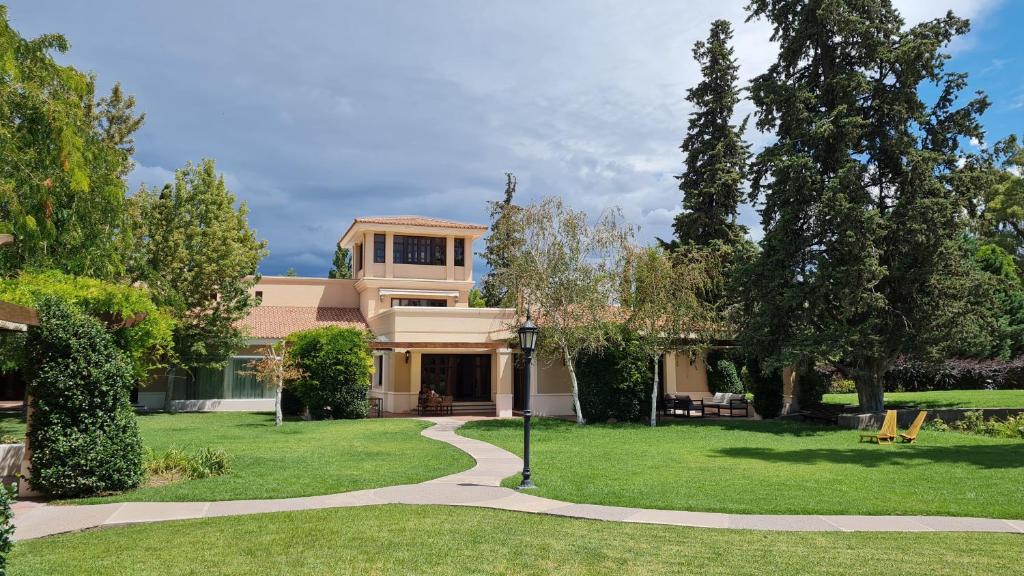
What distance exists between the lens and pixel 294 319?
36906mm

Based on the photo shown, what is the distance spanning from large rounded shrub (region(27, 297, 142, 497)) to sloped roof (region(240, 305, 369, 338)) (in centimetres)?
2290

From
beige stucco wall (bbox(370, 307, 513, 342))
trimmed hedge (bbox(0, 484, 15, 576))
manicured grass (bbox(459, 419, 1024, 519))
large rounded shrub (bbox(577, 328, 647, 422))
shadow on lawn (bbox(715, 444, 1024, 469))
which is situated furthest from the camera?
beige stucco wall (bbox(370, 307, 513, 342))

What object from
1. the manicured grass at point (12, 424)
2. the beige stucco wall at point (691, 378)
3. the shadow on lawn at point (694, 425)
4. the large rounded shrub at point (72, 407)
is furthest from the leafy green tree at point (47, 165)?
the beige stucco wall at point (691, 378)

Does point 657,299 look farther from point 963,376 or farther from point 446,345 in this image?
point 963,376

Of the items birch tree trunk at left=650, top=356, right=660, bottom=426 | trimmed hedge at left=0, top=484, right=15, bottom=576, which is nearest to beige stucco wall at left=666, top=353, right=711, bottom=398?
birch tree trunk at left=650, top=356, right=660, bottom=426

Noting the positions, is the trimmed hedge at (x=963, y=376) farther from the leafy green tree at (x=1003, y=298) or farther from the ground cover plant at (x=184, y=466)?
the ground cover plant at (x=184, y=466)

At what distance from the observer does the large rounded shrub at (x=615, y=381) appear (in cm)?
2391

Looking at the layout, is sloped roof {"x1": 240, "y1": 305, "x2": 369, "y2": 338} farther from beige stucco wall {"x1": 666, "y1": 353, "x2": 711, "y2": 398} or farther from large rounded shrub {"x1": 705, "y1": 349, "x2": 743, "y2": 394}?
large rounded shrub {"x1": 705, "y1": 349, "x2": 743, "y2": 394}

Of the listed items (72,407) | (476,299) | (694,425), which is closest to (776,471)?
(694,425)

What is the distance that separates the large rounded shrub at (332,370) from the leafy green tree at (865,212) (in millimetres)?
13458

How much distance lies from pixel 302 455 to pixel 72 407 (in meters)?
5.42

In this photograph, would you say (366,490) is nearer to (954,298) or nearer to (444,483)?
(444,483)

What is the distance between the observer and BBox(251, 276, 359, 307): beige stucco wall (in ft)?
127

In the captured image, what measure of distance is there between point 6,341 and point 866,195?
2298 centimetres
